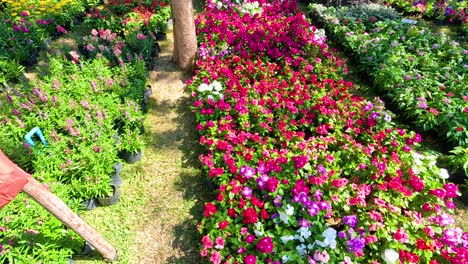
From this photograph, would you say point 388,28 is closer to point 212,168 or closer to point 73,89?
point 212,168

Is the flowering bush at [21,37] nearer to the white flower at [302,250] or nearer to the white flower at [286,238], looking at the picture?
the white flower at [286,238]

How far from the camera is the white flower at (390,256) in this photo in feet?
9.52

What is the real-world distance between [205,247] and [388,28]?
6.96 metres

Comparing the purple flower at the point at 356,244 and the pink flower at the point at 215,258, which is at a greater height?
the purple flower at the point at 356,244

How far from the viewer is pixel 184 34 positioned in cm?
632

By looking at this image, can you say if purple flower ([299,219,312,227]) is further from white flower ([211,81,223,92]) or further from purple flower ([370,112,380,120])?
white flower ([211,81,223,92])

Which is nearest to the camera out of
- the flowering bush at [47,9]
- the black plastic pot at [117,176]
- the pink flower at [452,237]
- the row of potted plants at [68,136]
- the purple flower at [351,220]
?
the pink flower at [452,237]

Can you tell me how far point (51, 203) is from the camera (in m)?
2.72

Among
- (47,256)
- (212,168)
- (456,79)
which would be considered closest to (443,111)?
(456,79)

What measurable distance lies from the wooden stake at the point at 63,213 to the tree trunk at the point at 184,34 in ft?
14.7

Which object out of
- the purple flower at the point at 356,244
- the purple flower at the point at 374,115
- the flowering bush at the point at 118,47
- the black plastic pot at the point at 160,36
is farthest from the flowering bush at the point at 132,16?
the purple flower at the point at 356,244

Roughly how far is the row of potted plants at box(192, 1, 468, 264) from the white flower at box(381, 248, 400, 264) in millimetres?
17

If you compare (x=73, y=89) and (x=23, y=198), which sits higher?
(x=73, y=89)

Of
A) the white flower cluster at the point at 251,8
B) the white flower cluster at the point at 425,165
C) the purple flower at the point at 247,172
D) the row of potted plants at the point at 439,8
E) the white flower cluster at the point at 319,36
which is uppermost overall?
the row of potted plants at the point at 439,8
